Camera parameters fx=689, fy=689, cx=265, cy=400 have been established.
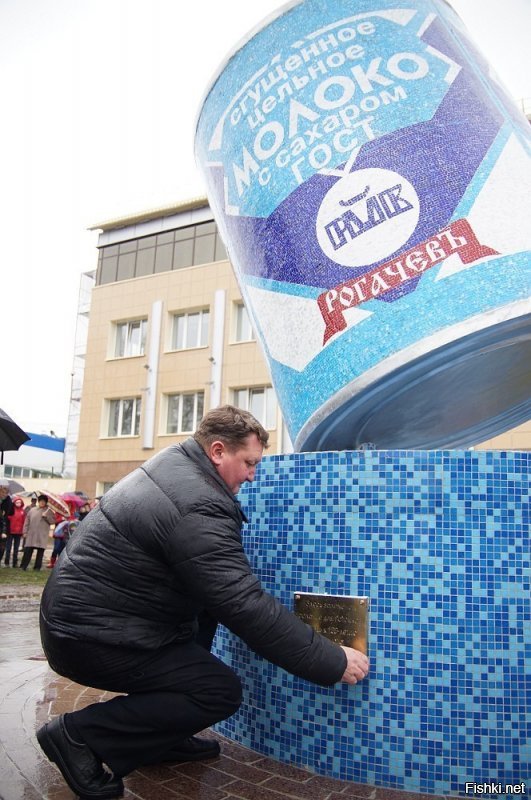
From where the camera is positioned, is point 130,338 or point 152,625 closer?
point 152,625

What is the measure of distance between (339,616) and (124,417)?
24424 millimetres

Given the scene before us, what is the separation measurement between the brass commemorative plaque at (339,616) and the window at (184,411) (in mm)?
21235

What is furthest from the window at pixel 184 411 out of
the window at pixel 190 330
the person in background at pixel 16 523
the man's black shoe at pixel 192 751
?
the man's black shoe at pixel 192 751

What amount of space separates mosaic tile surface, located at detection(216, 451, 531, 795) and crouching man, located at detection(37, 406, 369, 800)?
24 centimetres

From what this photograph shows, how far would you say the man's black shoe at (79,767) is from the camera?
8.32ft

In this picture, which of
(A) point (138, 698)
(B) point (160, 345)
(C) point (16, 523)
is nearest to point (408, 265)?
(A) point (138, 698)

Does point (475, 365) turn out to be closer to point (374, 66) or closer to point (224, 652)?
point (374, 66)

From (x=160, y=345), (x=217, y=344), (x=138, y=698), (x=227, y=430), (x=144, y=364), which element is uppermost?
(x=160, y=345)

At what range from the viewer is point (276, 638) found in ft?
8.51

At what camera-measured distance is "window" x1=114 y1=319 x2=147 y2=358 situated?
26.6 metres

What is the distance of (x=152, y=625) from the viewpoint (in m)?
2.72

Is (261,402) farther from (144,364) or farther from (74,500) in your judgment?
(74,500)

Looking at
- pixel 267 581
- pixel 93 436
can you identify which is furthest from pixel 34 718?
pixel 93 436

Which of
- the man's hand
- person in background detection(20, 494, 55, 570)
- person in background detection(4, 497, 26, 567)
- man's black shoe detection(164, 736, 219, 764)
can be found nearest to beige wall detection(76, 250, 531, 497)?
person in background detection(4, 497, 26, 567)
